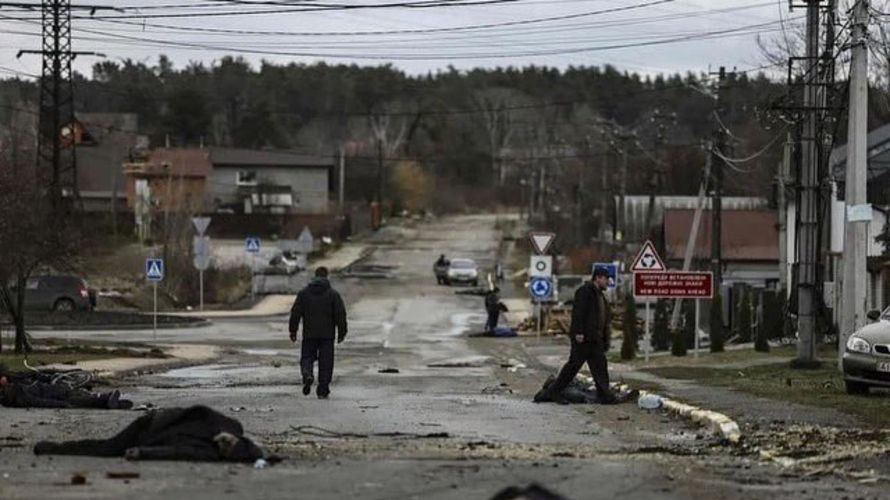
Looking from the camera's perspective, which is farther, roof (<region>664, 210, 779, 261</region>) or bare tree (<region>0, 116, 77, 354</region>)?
roof (<region>664, 210, 779, 261</region>)

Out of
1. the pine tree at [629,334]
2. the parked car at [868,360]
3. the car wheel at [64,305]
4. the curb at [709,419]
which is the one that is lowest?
the car wheel at [64,305]

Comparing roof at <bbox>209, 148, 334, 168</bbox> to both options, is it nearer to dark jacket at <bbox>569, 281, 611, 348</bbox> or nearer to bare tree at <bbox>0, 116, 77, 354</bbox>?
bare tree at <bbox>0, 116, 77, 354</bbox>

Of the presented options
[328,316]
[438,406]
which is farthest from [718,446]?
[328,316]

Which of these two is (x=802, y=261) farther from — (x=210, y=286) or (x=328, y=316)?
(x=210, y=286)

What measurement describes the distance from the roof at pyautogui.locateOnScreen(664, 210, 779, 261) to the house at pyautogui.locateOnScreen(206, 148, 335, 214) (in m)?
47.8

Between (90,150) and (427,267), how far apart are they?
116 ft

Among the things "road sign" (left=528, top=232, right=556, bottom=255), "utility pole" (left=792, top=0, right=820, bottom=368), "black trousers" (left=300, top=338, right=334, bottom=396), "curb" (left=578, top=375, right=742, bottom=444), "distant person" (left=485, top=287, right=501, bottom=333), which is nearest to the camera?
"curb" (left=578, top=375, right=742, bottom=444)

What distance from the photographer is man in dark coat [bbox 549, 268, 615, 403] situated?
19.2 m

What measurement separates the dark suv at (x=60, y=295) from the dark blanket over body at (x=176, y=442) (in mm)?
44579

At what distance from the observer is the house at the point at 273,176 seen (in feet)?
380

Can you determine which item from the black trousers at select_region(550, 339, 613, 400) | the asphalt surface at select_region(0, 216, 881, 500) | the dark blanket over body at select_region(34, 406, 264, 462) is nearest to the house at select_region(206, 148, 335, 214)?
the asphalt surface at select_region(0, 216, 881, 500)

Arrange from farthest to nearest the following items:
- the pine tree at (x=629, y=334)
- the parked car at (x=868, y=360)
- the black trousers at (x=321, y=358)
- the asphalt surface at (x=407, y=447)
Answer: the pine tree at (x=629, y=334)
the black trousers at (x=321, y=358)
the parked car at (x=868, y=360)
the asphalt surface at (x=407, y=447)

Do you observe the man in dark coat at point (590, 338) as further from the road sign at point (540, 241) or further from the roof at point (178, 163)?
the roof at point (178, 163)

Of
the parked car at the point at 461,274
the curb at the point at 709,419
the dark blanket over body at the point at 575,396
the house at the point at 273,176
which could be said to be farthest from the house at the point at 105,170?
the curb at the point at 709,419
